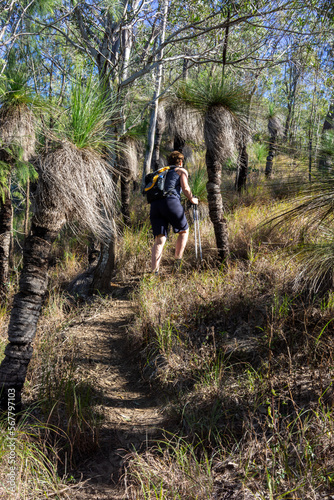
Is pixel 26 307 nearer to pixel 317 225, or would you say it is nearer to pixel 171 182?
pixel 317 225

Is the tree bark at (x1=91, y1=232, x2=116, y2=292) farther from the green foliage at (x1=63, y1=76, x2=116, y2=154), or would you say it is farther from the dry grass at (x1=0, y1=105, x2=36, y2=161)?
the green foliage at (x1=63, y1=76, x2=116, y2=154)

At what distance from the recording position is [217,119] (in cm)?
570

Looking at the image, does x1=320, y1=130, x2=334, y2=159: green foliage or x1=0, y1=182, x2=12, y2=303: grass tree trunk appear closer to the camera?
x1=320, y1=130, x2=334, y2=159: green foliage

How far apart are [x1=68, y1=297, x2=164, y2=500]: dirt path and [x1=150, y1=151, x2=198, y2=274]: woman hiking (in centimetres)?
124

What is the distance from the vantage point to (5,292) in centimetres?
657

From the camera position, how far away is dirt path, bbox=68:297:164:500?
2725mm

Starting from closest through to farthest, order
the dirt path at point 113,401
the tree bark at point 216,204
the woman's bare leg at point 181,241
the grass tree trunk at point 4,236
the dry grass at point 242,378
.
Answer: the dry grass at point 242,378 → the dirt path at point 113,401 → the woman's bare leg at point 181,241 → the tree bark at point 216,204 → the grass tree trunk at point 4,236

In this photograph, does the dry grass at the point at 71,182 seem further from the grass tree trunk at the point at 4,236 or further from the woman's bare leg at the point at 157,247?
the grass tree trunk at the point at 4,236

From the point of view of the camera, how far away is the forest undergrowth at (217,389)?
2365 millimetres

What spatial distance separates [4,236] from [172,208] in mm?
3344

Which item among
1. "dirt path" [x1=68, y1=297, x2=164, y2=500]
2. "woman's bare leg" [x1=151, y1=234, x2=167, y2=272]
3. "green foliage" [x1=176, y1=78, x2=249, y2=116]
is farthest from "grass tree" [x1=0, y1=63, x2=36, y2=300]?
"dirt path" [x1=68, y1=297, x2=164, y2=500]

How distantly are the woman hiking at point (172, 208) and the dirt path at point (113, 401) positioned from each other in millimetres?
1240

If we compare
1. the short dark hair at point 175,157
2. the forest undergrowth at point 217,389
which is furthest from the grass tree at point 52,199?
the short dark hair at point 175,157

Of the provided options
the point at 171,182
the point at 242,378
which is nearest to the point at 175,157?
the point at 171,182
